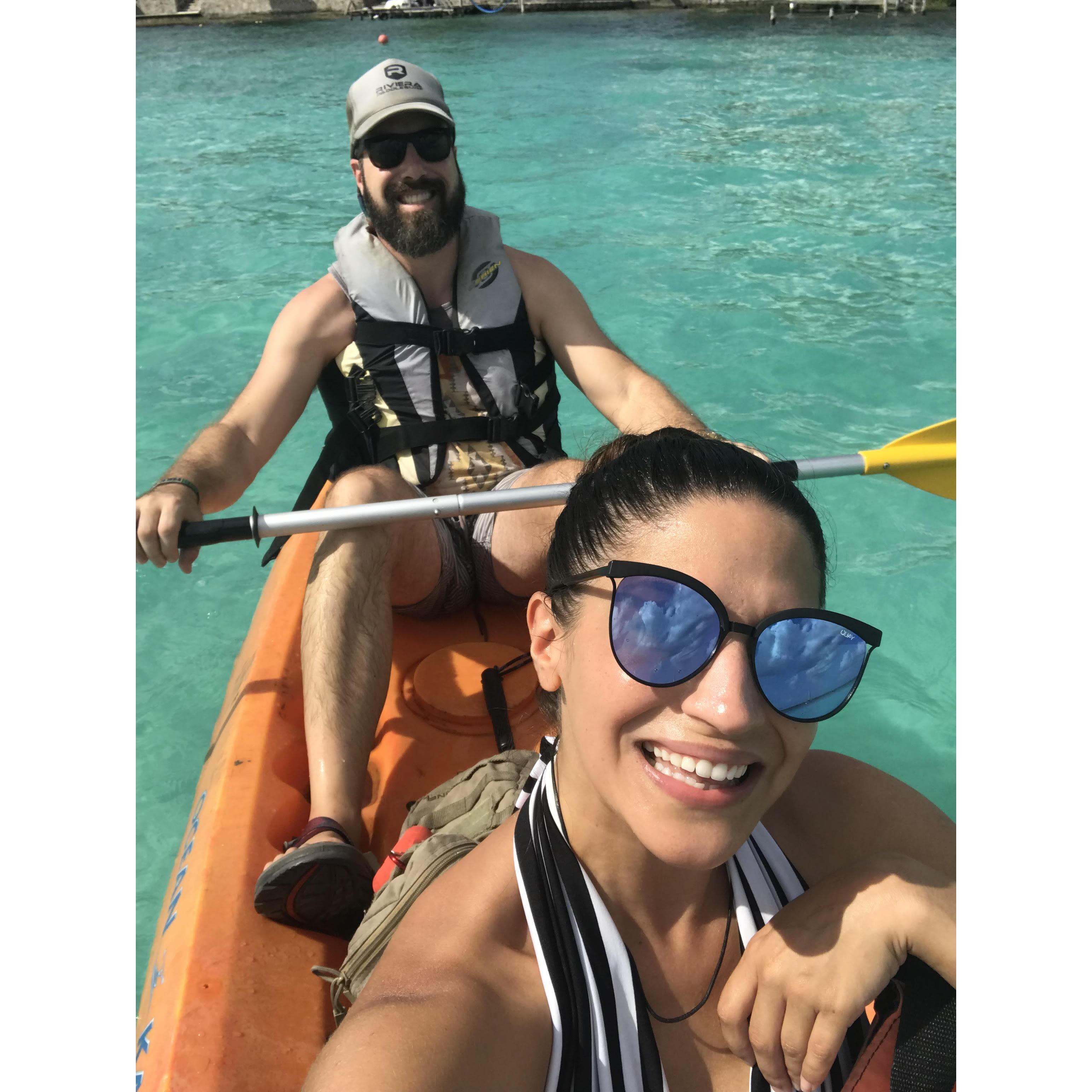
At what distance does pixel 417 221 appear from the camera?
2.75 meters

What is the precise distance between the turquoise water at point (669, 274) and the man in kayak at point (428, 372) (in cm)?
37

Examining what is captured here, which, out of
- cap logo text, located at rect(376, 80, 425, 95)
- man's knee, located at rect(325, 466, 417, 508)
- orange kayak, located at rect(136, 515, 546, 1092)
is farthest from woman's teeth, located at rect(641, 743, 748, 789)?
cap logo text, located at rect(376, 80, 425, 95)

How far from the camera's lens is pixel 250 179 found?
8727mm

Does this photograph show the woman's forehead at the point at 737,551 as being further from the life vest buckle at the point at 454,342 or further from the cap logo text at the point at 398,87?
the cap logo text at the point at 398,87

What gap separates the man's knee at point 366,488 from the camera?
92.7 inches

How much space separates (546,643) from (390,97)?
200 centimetres

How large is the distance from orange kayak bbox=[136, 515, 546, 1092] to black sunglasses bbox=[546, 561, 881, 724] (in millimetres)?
928

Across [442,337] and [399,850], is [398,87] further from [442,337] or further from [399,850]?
[399,850]

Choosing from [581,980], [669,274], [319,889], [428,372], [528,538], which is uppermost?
[669,274]

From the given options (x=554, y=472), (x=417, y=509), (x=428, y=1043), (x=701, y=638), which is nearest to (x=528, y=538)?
(x=554, y=472)

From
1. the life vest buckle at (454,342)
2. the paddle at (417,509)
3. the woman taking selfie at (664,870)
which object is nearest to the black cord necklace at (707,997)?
the woman taking selfie at (664,870)

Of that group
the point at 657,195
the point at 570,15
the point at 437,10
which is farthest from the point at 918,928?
the point at 437,10

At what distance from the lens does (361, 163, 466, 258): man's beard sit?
276 centimetres

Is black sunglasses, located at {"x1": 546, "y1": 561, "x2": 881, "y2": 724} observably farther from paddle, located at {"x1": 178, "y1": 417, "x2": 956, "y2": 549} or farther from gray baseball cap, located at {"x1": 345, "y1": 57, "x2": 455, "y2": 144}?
gray baseball cap, located at {"x1": 345, "y1": 57, "x2": 455, "y2": 144}
